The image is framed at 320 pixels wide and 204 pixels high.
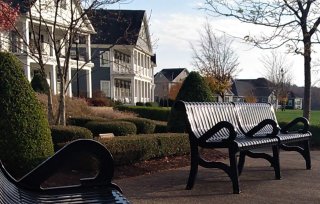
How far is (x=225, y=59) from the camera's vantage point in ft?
117

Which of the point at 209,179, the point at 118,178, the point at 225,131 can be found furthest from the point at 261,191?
the point at 118,178

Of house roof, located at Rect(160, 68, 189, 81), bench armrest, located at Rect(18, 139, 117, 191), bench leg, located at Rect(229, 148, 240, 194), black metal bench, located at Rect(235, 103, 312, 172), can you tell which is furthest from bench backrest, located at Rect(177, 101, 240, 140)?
house roof, located at Rect(160, 68, 189, 81)

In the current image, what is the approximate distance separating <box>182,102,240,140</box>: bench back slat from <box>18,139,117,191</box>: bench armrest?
288 cm

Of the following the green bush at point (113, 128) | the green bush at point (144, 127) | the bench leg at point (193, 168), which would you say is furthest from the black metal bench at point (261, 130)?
the green bush at point (144, 127)

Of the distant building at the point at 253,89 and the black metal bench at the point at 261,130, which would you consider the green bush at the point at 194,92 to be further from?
the distant building at the point at 253,89

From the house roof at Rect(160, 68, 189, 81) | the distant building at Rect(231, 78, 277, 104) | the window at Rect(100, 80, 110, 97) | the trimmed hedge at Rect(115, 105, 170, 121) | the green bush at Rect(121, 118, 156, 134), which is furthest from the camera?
Answer: the distant building at Rect(231, 78, 277, 104)

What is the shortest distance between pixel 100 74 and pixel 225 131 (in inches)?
1692

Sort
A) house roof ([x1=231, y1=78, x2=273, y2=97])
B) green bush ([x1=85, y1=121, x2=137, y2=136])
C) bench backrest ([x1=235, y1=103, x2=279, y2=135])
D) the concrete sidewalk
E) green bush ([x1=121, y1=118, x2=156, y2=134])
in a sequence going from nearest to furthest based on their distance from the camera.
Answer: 1. the concrete sidewalk
2. bench backrest ([x1=235, y1=103, x2=279, y2=135])
3. green bush ([x1=85, y1=121, x2=137, y2=136])
4. green bush ([x1=121, y1=118, x2=156, y2=134])
5. house roof ([x1=231, y1=78, x2=273, y2=97])

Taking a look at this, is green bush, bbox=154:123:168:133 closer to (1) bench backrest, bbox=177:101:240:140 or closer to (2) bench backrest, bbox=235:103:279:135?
(2) bench backrest, bbox=235:103:279:135

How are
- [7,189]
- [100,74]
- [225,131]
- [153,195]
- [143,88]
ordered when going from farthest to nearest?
[143,88]
[100,74]
[225,131]
[153,195]
[7,189]

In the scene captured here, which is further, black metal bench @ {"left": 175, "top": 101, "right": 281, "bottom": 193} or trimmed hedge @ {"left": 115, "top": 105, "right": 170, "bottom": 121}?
trimmed hedge @ {"left": 115, "top": 105, "right": 170, "bottom": 121}

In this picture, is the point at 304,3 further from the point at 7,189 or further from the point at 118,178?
the point at 7,189

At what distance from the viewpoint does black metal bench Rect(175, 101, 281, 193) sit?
6.09 meters

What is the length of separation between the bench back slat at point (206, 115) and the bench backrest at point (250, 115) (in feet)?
0.64
